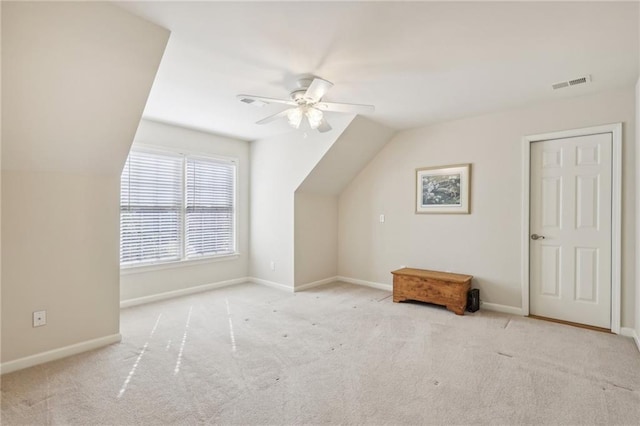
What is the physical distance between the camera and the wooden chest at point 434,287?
3.80 meters

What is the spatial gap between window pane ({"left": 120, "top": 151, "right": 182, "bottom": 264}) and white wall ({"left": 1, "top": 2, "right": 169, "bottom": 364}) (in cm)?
123

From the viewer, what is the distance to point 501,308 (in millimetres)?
3883

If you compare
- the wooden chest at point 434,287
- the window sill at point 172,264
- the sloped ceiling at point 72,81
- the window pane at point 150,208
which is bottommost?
the wooden chest at point 434,287

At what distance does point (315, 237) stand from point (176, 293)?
7.32ft

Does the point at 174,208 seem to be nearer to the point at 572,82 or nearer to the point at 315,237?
the point at 315,237

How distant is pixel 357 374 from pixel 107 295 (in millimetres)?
2365

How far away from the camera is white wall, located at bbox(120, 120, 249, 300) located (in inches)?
164

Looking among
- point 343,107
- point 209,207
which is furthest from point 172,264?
point 343,107

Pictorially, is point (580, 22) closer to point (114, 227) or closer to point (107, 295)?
point (114, 227)

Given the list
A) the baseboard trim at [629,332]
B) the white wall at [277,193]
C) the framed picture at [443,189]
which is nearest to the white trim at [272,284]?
the white wall at [277,193]

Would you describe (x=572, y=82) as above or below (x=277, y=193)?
above

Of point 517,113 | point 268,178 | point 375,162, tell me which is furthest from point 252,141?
point 517,113

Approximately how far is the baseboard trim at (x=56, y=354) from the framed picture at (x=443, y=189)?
3.99 m

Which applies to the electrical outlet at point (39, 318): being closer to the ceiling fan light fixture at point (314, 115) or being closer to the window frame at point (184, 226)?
the window frame at point (184, 226)
